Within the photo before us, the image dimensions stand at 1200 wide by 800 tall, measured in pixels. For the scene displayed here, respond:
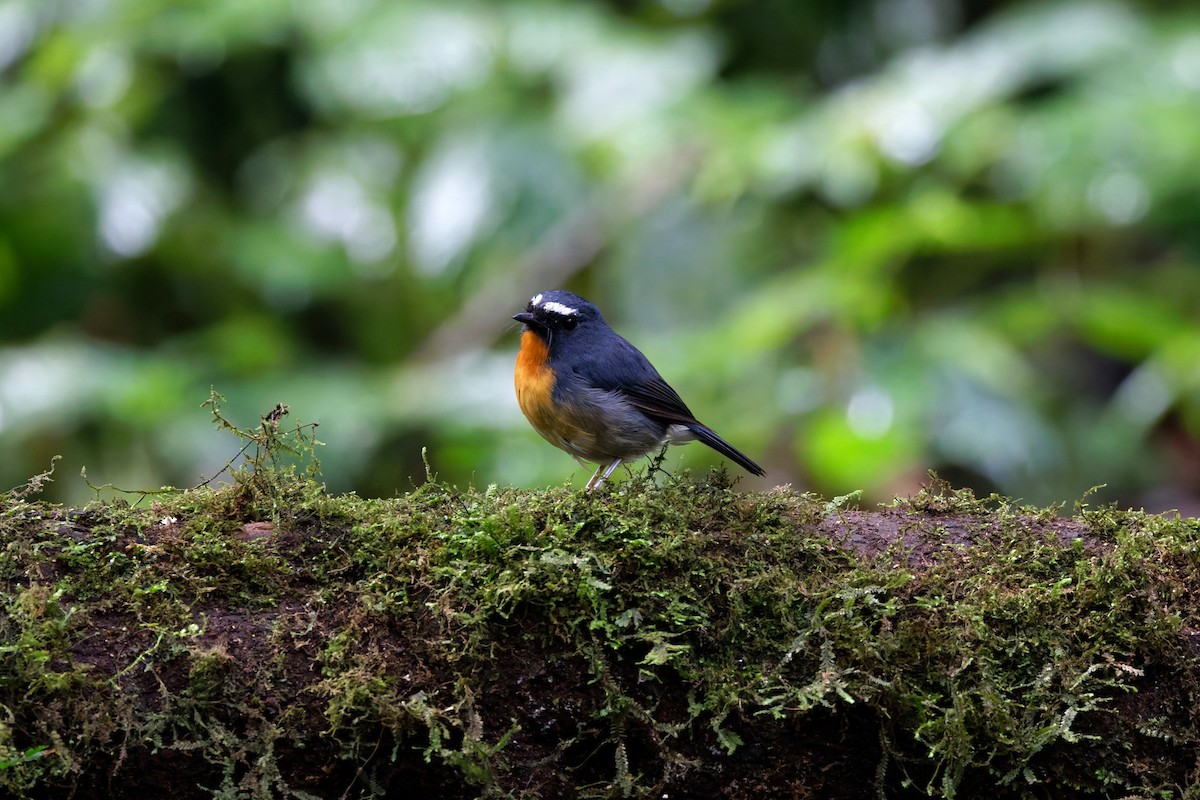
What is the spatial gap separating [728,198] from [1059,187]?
1.62 m

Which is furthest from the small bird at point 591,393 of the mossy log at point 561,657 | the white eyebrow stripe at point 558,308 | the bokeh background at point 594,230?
the mossy log at point 561,657

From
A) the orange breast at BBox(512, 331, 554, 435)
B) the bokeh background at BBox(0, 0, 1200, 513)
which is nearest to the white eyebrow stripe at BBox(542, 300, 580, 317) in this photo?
the orange breast at BBox(512, 331, 554, 435)

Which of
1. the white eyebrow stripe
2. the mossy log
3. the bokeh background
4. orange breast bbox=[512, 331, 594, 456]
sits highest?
the bokeh background

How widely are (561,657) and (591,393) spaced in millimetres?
1766

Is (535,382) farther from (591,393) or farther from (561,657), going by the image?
(561,657)

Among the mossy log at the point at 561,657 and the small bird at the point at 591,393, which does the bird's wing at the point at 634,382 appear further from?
the mossy log at the point at 561,657

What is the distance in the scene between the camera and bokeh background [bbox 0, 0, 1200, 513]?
18.7ft

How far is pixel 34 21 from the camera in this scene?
7.00m

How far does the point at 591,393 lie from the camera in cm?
394

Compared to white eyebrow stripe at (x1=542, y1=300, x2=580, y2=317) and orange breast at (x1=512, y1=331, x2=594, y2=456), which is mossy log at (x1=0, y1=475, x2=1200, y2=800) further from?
white eyebrow stripe at (x1=542, y1=300, x2=580, y2=317)

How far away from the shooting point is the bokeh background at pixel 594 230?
571cm

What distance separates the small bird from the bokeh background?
4.11 ft

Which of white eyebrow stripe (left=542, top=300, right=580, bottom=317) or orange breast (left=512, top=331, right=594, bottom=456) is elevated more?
white eyebrow stripe (left=542, top=300, right=580, bottom=317)

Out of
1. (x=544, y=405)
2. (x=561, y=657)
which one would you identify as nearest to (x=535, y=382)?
(x=544, y=405)
